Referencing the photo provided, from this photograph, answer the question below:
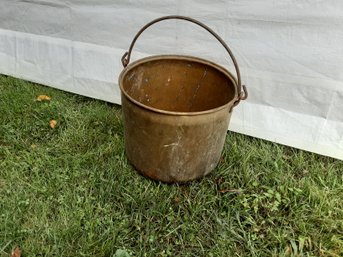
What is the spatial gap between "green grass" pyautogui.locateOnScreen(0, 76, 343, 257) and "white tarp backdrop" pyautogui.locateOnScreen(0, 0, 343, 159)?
0.19 metres

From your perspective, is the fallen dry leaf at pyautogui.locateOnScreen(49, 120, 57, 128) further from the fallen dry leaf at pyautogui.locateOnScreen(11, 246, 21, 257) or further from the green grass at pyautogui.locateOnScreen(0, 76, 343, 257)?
the fallen dry leaf at pyautogui.locateOnScreen(11, 246, 21, 257)

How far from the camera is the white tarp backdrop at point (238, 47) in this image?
6.28 ft

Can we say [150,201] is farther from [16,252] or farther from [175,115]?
[16,252]

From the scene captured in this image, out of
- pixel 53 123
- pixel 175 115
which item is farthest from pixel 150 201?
pixel 53 123

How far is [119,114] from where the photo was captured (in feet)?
7.72

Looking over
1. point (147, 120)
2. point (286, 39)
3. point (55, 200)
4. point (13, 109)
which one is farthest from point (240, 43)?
point (13, 109)

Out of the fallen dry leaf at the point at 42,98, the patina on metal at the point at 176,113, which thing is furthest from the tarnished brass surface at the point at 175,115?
the fallen dry leaf at the point at 42,98

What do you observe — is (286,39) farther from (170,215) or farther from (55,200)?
(55,200)

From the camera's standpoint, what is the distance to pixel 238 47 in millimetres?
2049

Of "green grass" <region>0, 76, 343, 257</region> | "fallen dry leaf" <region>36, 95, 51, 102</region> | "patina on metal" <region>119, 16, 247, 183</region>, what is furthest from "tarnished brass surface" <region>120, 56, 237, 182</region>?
"fallen dry leaf" <region>36, 95, 51, 102</region>

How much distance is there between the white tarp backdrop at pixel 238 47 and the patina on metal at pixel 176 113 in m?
0.21

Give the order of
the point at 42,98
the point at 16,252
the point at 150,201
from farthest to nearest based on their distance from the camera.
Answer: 1. the point at 42,98
2. the point at 150,201
3. the point at 16,252

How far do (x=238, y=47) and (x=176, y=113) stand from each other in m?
0.74

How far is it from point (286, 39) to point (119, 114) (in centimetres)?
112
